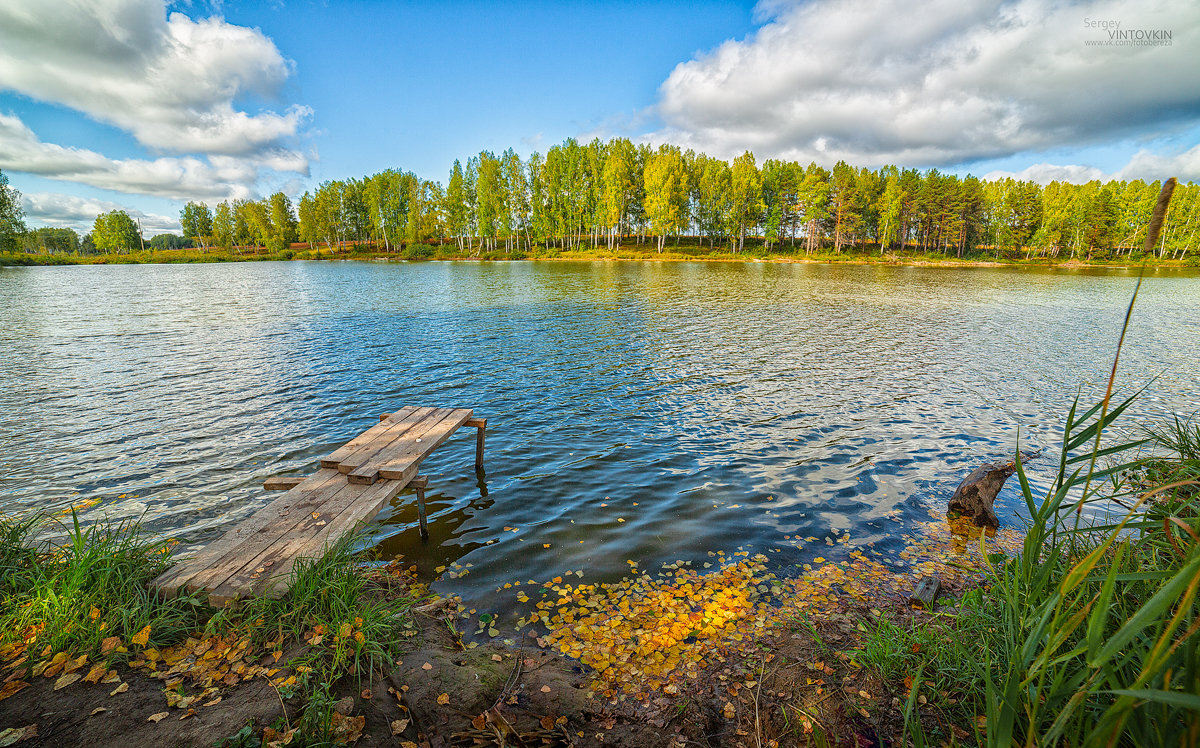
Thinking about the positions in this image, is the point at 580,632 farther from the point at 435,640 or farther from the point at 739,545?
the point at 739,545

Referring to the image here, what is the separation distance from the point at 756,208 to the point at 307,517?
103420mm

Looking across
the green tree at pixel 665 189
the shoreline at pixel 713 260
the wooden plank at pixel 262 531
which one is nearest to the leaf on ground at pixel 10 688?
the wooden plank at pixel 262 531

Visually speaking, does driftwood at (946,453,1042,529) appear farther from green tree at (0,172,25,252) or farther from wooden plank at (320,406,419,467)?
green tree at (0,172,25,252)

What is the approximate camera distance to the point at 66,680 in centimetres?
391

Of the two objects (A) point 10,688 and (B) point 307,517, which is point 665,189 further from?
(A) point 10,688

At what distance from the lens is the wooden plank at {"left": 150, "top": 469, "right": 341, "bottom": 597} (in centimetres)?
486

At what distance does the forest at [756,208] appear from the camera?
91438 mm

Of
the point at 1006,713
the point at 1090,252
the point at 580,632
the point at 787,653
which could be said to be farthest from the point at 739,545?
the point at 1090,252

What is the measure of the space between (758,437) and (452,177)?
107m

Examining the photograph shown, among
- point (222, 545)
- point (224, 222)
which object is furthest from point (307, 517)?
point (224, 222)

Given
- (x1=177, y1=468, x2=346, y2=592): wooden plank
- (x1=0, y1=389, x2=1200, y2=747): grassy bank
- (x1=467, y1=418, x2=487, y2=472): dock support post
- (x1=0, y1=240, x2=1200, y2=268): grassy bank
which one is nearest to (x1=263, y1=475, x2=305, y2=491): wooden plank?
(x1=177, y1=468, x2=346, y2=592): wooden plank

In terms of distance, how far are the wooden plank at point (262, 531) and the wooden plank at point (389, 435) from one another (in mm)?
242

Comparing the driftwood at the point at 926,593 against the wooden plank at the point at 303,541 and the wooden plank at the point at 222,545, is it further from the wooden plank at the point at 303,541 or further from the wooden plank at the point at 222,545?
the wooden plank at the point at 222,545

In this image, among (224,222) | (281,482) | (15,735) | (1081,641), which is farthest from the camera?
(224,222)
